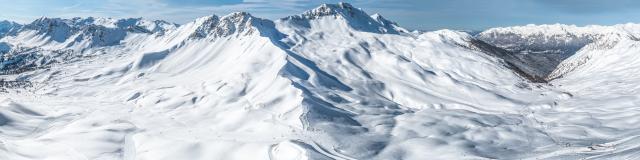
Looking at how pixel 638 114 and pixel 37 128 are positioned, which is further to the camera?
pixel 37 128

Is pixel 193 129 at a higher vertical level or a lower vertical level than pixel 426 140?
lower

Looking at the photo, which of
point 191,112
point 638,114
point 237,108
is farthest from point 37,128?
point 638,114

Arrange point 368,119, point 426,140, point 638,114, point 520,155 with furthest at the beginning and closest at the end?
point 368,119, point 638,114, point 426,140, point 520,155

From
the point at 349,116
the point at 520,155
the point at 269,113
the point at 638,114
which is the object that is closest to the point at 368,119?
the point at 349,116

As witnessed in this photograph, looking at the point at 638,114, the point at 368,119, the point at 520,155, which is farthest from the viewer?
the point at 368,119

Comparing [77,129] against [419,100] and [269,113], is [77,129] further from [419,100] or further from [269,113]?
[419,100]

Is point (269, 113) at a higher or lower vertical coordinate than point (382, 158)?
lower

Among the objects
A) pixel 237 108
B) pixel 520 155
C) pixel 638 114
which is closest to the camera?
pixel 520 155

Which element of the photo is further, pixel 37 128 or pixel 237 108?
pixel 237 108

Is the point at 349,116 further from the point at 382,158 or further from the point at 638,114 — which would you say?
the point at 638,114
